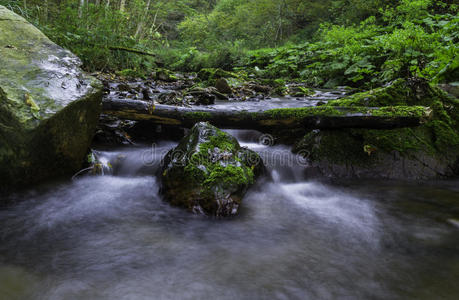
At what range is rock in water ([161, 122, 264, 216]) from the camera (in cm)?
247

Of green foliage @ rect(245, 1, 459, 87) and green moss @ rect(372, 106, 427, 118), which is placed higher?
green foliage @ rect(245, 1, 459, 87)

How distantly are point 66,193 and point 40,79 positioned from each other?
46.5 inches

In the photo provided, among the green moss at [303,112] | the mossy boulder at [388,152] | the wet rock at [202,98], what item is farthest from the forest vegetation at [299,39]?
the wet rock at [202,98]

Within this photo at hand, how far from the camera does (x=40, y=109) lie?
242cm

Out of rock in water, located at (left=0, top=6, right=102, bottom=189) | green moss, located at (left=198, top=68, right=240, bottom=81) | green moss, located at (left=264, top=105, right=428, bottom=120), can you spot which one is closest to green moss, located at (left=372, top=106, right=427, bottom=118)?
green moss, located at (left=264, top=105, right=428, bottom=120)

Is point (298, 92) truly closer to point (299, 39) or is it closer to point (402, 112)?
point (402, 112)

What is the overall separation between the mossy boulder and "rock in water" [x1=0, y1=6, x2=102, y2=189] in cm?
271

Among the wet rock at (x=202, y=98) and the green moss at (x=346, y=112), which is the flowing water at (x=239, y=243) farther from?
the wet rock at (x=202, y=98)

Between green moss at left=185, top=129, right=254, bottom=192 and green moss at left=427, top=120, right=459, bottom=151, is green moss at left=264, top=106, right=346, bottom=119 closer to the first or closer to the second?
green moss at left=185, top=129, right=254, bottom=192

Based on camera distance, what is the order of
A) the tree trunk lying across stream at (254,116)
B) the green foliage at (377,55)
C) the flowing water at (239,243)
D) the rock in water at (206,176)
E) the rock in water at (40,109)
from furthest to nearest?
the green foliage at (377,55), the tree trunk lying across stream at (254,116), the rock in water at (206,176), the rock in water at (40,109), the flowing water at (239,243)

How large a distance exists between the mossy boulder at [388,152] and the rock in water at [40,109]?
2710 millimetres

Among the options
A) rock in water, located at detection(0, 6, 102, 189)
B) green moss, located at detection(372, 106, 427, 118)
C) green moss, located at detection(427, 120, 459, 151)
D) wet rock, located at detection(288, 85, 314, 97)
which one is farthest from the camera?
wet rock, located at detection(288, 85, 314, 97)

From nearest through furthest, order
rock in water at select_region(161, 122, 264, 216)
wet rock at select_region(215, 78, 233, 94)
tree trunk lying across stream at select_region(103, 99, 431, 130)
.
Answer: rock in water at select_region(161, 122, 264, 216) < tree trunk lying across stream at select_region(103, 99, 431, 130) < wet rock at select_region(215, 78, 233, 94)

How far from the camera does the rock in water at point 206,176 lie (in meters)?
2.47
